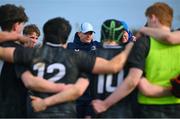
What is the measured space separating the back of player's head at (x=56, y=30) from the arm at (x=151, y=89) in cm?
77

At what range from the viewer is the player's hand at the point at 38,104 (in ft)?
11.8

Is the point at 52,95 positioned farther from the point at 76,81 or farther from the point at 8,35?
the point at 8,35

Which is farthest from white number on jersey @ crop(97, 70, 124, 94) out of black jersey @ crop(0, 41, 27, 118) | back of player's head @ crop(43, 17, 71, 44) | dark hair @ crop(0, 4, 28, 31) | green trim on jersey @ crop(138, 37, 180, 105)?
dark hair @ crop(0, 4, 28, 31)

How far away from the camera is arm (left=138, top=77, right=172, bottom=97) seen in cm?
366

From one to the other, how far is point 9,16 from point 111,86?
1.20 m

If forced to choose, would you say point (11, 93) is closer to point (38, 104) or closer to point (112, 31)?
point (38, 104)

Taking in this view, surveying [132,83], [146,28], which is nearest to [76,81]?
[132,83]

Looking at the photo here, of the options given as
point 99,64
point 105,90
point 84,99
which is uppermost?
point 99,64

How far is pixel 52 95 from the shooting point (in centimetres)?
363

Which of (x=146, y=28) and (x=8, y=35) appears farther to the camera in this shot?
(x=8, y=35)

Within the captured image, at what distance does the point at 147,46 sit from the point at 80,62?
58 centimetres

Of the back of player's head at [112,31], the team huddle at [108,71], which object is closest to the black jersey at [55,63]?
the team huddle at [108,71]

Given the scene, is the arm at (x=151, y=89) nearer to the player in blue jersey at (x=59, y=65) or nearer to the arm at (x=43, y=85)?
the player in blue jersey at (x=59, y=65)

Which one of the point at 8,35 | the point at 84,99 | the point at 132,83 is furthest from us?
the point at 84,99
